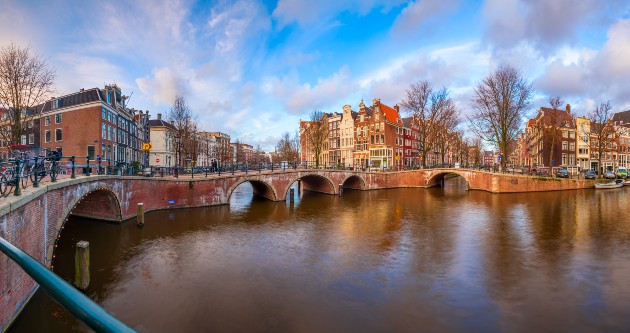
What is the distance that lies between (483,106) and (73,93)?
5279cm

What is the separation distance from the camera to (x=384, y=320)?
386 inches

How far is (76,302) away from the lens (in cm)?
130

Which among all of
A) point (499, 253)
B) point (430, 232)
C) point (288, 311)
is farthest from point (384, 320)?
point (430, 232)

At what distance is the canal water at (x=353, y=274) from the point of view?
9.77m

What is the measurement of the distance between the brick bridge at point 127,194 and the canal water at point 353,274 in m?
1.22

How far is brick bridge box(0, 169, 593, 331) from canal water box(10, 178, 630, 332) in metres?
1.22

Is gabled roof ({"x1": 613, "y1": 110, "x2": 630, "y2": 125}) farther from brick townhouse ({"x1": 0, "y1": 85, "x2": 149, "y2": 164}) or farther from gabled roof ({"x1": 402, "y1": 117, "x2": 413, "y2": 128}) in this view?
brick townhouse ({"x1": 0, "y1": 85, "x2": 149, "y2": 164})

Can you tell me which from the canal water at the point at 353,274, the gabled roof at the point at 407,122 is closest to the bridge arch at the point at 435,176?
the gabled roof at the point at 407,122

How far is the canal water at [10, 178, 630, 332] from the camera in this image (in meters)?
9.77

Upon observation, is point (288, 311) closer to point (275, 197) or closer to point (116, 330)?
point (116, 330)

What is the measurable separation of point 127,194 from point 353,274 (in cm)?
1636

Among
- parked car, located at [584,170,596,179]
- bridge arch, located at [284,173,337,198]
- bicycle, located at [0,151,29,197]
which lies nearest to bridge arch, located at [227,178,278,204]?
bridge arch, located at [284,173,337,198]

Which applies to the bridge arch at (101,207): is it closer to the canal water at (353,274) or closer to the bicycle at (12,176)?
the canal water at (353,274)

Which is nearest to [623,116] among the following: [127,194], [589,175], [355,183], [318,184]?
[589,175]
